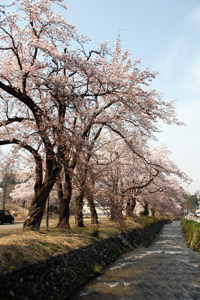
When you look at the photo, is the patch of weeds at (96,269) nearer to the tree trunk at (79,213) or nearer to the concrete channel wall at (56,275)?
the concrete channel wall at (56,275)

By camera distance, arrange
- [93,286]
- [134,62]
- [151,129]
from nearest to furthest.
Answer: [93,286], [134,62], [151,129]

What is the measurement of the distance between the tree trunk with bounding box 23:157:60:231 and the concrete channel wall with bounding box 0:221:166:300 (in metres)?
2.45

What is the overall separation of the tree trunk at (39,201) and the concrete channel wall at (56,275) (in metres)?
2.45

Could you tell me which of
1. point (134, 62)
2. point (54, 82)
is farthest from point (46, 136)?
point (134, 62)

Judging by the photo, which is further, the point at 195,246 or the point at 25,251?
the point at 195,246

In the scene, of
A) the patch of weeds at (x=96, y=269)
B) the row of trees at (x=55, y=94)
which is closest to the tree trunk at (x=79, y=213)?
the row of trees at (x=55, y=94)

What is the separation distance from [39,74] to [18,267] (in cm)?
809

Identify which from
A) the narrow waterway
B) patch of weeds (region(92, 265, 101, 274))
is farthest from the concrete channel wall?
the narrow waterway

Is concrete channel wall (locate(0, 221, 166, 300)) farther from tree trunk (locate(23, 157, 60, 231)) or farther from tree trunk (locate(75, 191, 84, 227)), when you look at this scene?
tree trunk (locate(75, 191, 84, 227))

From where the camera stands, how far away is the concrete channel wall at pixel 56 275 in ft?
18.3

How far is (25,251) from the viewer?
272 inches

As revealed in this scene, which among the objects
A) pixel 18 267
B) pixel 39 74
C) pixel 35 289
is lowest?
pixel 35 289

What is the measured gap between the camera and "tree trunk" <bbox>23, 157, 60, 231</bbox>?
10.6 m

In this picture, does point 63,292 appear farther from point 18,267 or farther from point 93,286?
point 18,267
